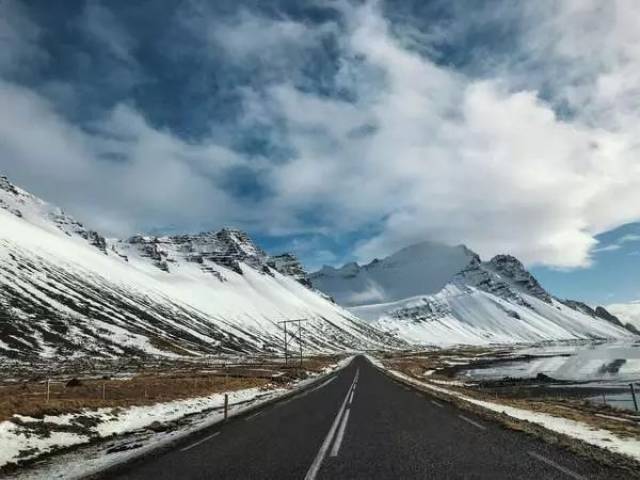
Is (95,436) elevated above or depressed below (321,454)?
below

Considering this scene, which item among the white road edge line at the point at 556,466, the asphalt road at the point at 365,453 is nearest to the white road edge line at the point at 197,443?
the asphalt road at the point at 365,453

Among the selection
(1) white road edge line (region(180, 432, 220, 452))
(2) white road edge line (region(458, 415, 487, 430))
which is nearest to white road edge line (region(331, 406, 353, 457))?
(1) white road edge line (region(180, 432, 220, 452))

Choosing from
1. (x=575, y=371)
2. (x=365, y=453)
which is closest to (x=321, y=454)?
(x=365, y=453)

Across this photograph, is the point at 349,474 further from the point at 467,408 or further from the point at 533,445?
the point at 467,408

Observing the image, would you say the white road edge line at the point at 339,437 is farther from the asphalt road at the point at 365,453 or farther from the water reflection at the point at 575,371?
the water reflection at the point at 575,371

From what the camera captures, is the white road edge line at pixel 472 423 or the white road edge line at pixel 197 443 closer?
the white road edge line at pixel 197 443

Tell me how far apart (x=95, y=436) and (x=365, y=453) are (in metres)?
11.5

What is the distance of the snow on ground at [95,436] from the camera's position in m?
13.7

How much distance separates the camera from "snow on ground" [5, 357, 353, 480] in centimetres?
1368

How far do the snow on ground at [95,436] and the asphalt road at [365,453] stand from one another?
1348mm

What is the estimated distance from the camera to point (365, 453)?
44.3 feet

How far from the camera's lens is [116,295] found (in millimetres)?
195250

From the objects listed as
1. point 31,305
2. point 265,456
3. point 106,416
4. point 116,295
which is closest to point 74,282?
point 116,295

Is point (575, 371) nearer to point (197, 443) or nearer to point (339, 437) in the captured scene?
point (339, 437)
